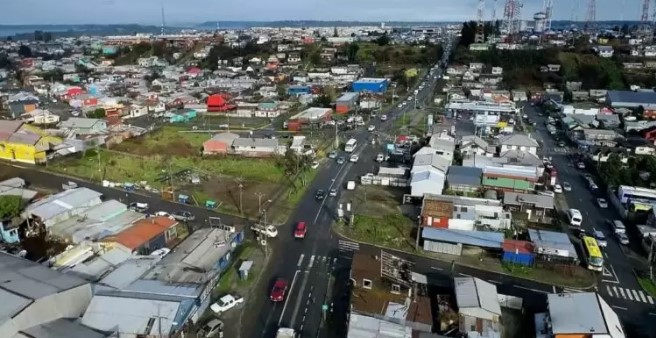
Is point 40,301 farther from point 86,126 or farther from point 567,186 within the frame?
point 86,126

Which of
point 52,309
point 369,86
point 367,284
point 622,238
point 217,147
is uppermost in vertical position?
point 369,86

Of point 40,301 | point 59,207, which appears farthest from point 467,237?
point 59,207

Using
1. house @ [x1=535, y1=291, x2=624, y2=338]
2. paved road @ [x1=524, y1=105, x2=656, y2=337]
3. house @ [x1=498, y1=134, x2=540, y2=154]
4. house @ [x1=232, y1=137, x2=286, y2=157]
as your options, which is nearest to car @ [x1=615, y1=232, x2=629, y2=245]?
paved road @ [x1=524, y1=105, x2=656, y2=337]

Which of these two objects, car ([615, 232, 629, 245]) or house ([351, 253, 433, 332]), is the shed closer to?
house ([351, 253, 433, 332])

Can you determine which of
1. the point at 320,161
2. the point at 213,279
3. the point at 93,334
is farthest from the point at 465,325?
the point at 320,161

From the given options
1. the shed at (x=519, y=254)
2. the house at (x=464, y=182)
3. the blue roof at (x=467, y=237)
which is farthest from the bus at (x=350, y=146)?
the shed at (x=519, y=254)

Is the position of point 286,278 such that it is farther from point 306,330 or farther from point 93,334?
point 93,334
